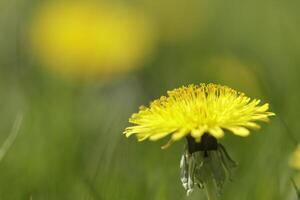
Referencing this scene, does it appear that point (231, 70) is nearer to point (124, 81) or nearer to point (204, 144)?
point (124, 81)

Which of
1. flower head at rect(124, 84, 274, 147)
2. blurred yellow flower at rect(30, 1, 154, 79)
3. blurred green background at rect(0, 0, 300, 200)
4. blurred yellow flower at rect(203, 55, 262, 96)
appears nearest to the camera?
flower head at rect(124, 84, 274, 147)

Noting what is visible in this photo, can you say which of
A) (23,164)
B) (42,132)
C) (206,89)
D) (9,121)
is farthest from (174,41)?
(206,89)

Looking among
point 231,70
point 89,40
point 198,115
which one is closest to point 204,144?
point 198,115

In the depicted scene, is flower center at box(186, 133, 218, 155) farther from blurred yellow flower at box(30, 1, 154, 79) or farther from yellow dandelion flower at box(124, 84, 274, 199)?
blurred yellow flower at box(30, 1, 154, 79)

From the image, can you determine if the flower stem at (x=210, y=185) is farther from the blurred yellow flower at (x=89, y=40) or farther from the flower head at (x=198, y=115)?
the blurred yellow flower at (x=89, y=40)

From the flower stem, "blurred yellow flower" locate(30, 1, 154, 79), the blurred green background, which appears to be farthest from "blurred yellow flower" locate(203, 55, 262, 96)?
the flower stem

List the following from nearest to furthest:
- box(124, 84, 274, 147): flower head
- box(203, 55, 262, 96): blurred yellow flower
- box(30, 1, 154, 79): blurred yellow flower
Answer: box(124, 84, 274, 147): flower head → box(203, 55, 262, 96): blurred yellow flower → box(30, 1, 154, 79): blurred yellow flower

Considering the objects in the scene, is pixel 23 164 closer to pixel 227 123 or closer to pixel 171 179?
pixel 171 179
